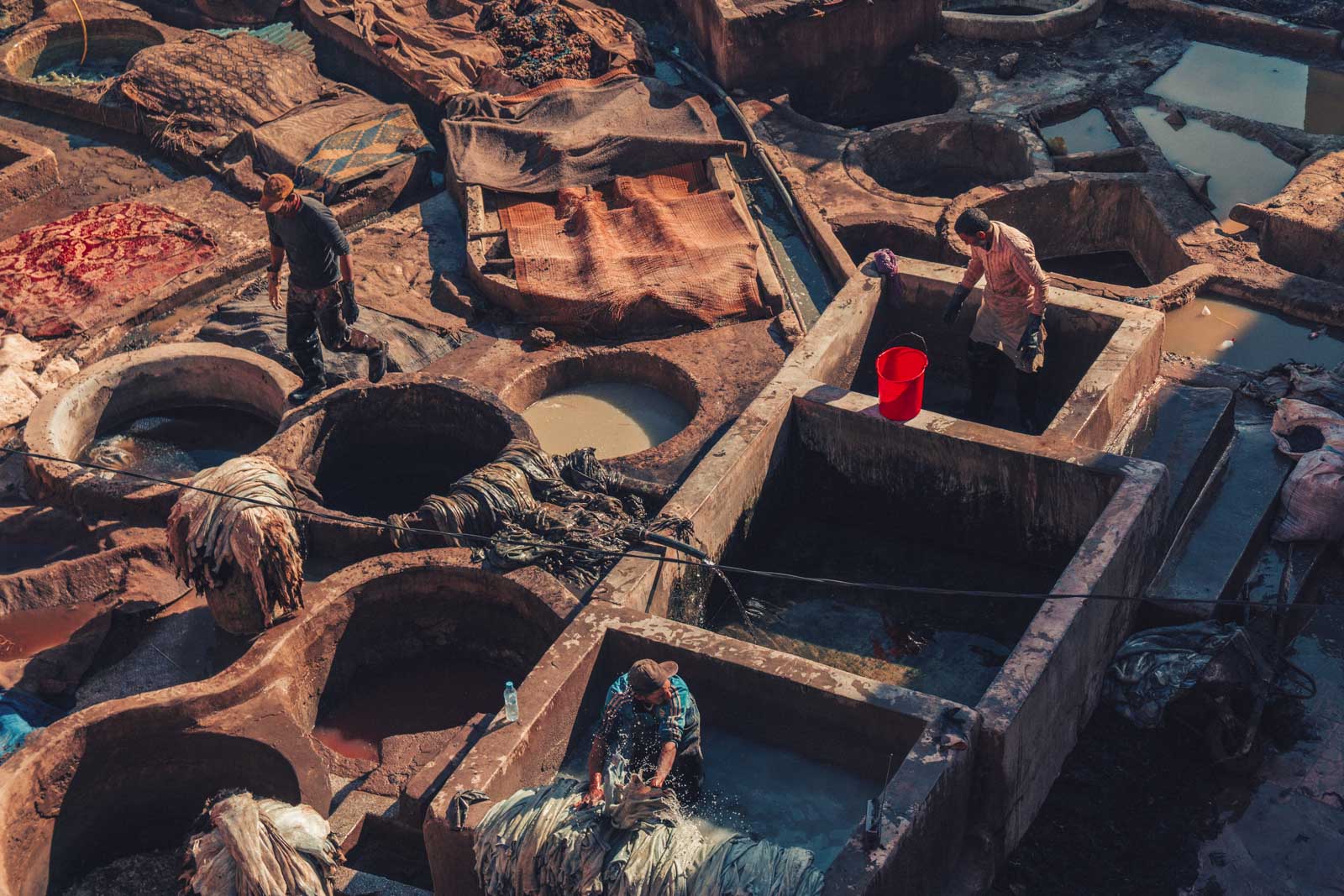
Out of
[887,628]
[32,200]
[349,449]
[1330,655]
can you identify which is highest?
[1330,655]

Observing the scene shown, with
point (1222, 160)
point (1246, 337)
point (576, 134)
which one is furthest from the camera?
point (1222, 160)

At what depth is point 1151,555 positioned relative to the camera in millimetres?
7484

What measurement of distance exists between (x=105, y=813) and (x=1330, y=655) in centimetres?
718

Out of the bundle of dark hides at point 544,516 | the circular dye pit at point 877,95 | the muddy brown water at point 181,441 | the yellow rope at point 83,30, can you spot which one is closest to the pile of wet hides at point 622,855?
the bundle of dark hides at point 544,516

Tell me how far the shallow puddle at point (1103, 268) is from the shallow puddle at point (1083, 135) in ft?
4.37

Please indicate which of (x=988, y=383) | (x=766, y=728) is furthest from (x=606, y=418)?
(x=766, y=728)

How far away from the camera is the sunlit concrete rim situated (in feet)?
29.6

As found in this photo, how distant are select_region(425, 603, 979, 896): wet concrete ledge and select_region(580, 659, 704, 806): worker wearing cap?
1.36 feet

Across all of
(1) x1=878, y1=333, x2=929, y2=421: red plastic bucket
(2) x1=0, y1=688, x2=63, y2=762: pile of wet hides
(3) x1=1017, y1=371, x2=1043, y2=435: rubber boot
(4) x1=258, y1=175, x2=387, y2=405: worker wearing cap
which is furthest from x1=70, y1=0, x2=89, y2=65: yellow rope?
(3) x1=1017, y1=371, x2=1043, y2=435: rubber boot

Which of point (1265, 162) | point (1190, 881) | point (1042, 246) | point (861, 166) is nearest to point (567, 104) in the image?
point (861, 166)

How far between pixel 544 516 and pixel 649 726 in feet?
7.95

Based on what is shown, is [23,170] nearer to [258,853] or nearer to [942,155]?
[942,155]

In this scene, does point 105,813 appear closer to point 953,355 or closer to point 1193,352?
point 953,355

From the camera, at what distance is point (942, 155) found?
48.4ft
